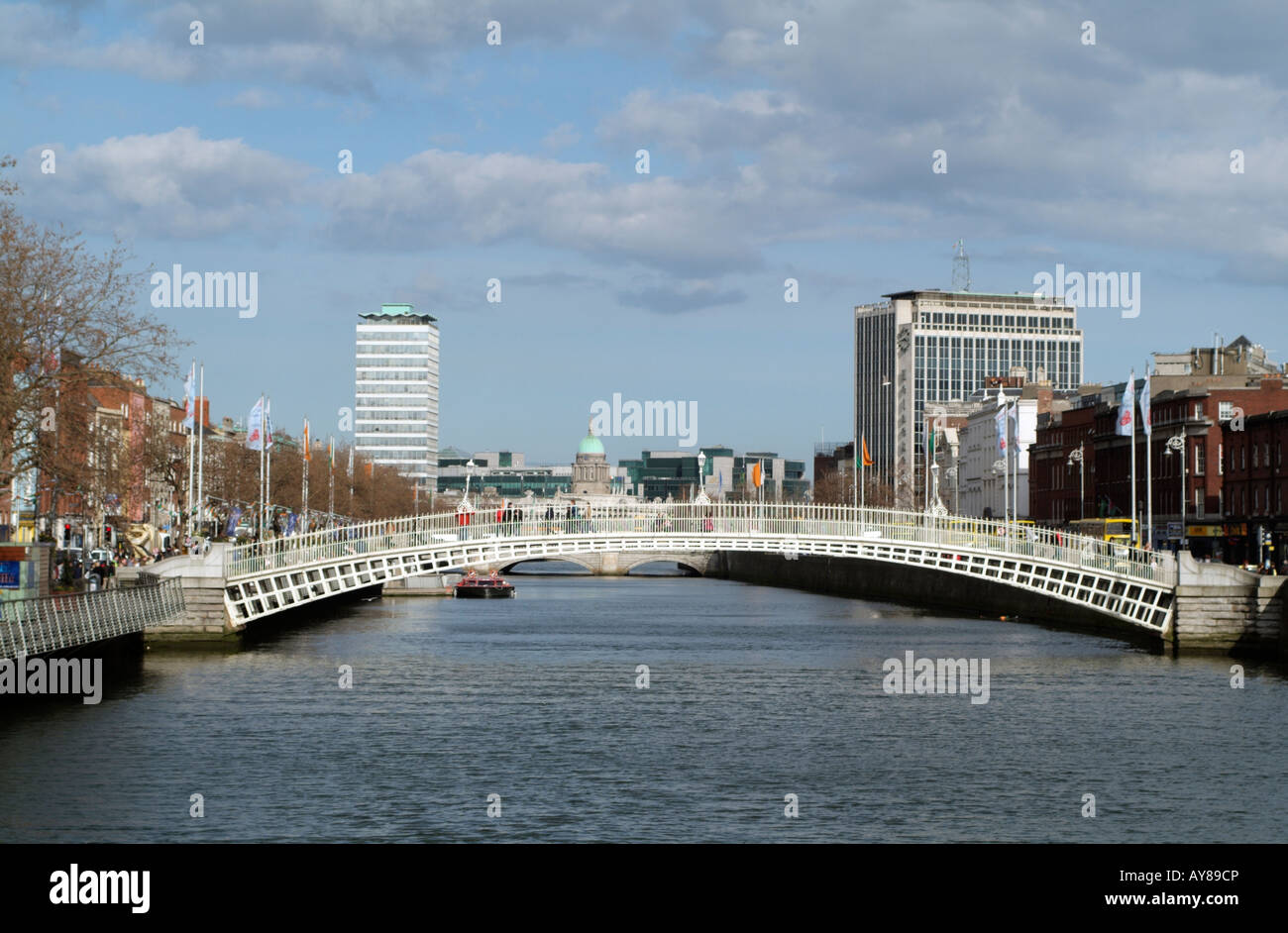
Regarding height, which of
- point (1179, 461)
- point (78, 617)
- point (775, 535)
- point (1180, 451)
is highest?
point (1180, 451)

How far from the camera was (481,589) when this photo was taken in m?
110

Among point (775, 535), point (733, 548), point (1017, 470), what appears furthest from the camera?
point (1017, 470)

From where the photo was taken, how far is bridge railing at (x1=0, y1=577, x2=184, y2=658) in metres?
39.2

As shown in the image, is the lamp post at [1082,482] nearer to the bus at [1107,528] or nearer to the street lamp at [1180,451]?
the bus at [1107,528]

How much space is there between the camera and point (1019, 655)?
59125 millimetres

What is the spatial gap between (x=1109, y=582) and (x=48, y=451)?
3435 cm

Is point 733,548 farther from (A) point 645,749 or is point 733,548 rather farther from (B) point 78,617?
(A) point 645,749

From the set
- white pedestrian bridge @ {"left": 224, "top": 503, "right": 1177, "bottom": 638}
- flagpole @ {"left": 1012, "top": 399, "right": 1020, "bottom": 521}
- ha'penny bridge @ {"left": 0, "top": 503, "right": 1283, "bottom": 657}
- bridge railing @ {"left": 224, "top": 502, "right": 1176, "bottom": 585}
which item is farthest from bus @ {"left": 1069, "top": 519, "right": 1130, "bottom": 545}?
white pedestrian bridge @ {"left": 224, "top": 503, "right": 1177, "bottom": 638}

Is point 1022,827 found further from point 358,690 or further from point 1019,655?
point 1019,655

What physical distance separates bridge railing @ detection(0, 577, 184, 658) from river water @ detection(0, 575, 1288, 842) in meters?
1.40

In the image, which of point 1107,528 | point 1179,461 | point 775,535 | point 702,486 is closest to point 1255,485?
point 1107,528

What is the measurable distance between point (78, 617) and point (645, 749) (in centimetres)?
1507

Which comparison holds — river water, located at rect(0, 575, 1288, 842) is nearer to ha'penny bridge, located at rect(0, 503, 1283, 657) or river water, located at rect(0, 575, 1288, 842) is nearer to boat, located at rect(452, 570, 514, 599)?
ha'penny bridge, located at rect(0, 503, 1283, 657)

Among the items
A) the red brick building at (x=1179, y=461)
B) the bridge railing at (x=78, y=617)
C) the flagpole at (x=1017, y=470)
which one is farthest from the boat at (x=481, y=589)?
the bridge railing at (x=78, y=617)
